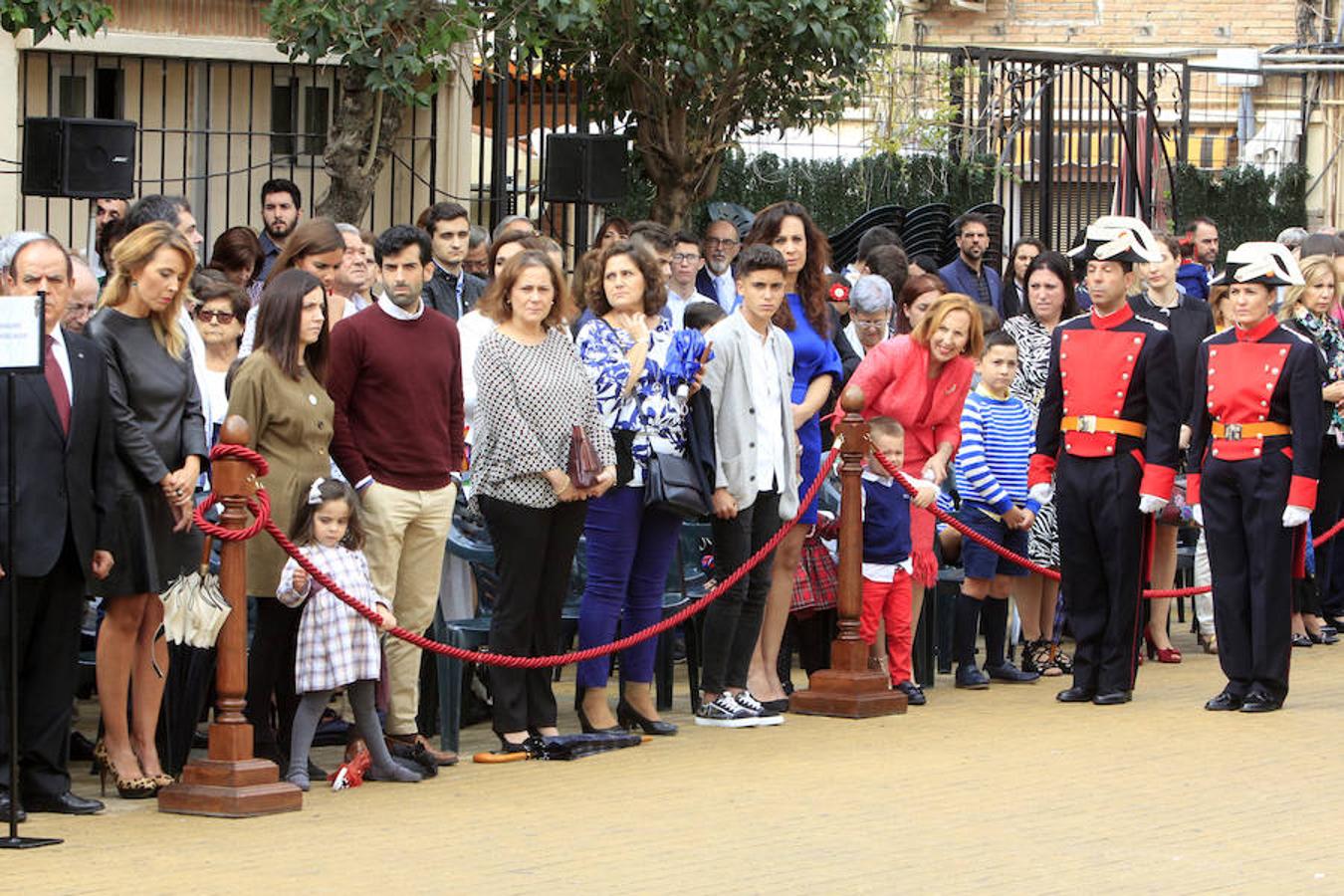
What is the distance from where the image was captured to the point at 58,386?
854 centimetres

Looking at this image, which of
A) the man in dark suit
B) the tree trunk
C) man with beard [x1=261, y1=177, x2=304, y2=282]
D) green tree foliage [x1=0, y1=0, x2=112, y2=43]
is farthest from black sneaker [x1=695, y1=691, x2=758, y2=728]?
the tree trunk

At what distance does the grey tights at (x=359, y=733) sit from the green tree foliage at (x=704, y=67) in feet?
22.4

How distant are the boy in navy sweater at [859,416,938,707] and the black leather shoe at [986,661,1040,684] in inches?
37.6

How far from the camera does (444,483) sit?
966 cm

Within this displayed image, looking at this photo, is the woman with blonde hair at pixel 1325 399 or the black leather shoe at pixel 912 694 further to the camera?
the woman with blonde hair at pixel 1325 399

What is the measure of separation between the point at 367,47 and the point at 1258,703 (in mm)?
6601

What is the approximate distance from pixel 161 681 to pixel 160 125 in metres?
8.89

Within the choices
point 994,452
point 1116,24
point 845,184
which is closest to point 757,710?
point 994,452

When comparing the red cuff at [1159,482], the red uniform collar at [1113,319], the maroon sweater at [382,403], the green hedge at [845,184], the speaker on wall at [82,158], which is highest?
the green hedge at [845,184]

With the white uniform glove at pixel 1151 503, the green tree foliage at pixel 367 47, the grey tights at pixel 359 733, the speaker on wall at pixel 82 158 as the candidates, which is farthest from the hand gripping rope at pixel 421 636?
the speaker on wall at pixel 82 158

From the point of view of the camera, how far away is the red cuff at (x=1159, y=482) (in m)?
11.3

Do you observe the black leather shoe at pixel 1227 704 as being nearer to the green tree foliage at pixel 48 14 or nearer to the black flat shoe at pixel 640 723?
the black flat shoe at pixel 640 723

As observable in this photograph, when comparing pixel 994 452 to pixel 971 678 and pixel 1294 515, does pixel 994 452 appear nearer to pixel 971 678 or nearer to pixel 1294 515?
pixel 971 678

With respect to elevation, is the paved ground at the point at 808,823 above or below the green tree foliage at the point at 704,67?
below
